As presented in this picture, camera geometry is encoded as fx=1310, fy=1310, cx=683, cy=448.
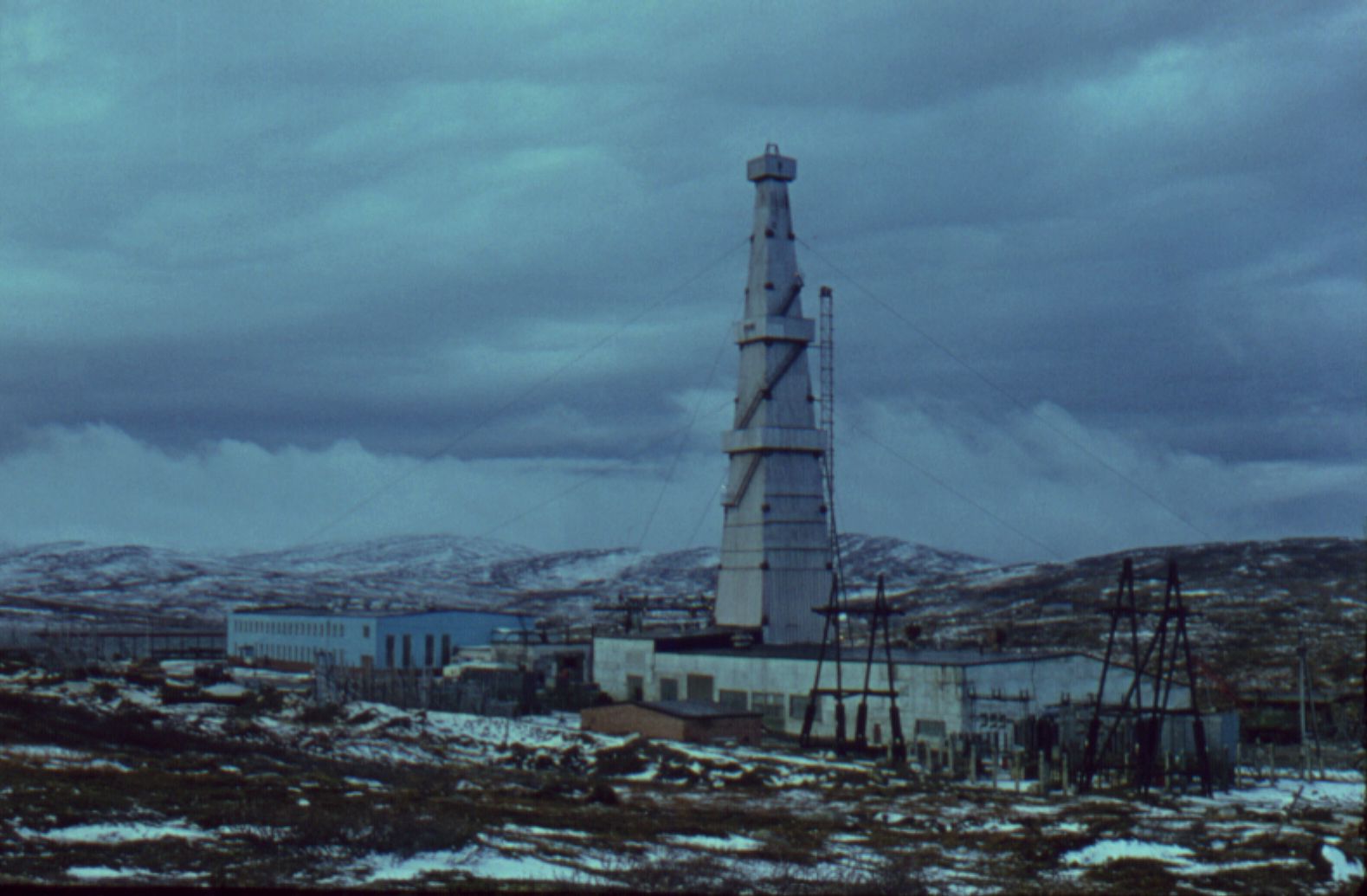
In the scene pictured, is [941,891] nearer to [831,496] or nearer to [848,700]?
[848,700]

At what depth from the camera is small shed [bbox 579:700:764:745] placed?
4406 centimetres

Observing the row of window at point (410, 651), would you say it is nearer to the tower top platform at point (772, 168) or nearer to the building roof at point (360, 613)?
the building roof at point (360, 613)

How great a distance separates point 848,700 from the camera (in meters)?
47.5

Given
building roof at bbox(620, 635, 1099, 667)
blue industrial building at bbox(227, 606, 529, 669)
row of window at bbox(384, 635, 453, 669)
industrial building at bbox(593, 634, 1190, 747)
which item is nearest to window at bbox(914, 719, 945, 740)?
industrial building at bbox(593, 634, 1190, 747)

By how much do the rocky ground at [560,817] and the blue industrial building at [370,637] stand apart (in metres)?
20.6

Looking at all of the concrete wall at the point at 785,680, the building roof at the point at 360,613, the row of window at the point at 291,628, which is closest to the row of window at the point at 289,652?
the row of window at the point at 291,628

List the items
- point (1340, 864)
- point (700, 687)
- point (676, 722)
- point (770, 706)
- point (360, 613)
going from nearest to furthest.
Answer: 1. point (1340, 864)
2. point (676, 722)
3. point (770, 706)
4. point (700, 687)
5. point (360, 613)

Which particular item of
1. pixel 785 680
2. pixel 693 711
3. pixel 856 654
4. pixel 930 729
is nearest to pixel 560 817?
pixel 693 711

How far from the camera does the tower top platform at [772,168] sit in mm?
58656

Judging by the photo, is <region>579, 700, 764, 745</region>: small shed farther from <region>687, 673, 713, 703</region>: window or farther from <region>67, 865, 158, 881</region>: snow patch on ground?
<region>67, 865, 158, 881</region>: snow patch on ground

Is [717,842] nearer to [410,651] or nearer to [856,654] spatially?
[856,654]

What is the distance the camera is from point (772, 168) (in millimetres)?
58719

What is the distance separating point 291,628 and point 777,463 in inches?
1212

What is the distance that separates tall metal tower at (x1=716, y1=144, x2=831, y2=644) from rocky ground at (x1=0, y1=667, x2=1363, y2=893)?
14.0 meters
